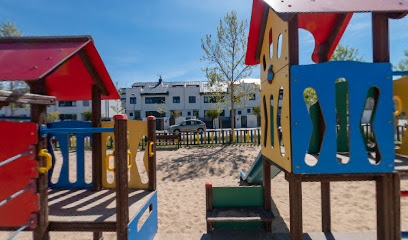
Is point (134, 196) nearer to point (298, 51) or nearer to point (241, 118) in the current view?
point (298, 51)

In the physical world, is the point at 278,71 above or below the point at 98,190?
above

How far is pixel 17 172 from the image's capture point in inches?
89.0

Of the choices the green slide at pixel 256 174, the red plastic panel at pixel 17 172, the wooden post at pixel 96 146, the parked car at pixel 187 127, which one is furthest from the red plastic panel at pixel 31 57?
the parked car at pixel 187 127

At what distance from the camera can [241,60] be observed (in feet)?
48.5

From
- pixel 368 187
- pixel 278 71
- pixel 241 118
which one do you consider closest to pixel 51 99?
pixel 278 71

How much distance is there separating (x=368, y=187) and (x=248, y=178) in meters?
3.07

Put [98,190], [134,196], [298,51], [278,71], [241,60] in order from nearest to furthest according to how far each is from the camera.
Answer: [298,51] < [278,71] < [134,196] < [98,190] < [241,60]

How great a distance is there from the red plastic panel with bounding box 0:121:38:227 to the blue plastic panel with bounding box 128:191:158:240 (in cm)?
99

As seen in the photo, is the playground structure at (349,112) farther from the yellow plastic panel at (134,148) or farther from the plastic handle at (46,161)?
the yellow plastic panel at (134,148)

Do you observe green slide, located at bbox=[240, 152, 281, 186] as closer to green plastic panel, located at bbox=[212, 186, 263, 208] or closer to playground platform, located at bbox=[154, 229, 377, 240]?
green plastic panel, located at bbox=[212, 186, 263, 208]

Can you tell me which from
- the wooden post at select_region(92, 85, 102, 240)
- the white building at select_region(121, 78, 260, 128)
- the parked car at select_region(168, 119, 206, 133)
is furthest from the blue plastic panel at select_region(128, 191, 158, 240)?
the white building at select_region(121, 78, 260, 128)

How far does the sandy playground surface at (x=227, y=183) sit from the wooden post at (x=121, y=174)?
1653 mm

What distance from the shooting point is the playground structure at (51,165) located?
2229 mm

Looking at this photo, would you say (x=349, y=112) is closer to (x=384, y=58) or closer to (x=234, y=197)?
(x=384, y=58)
